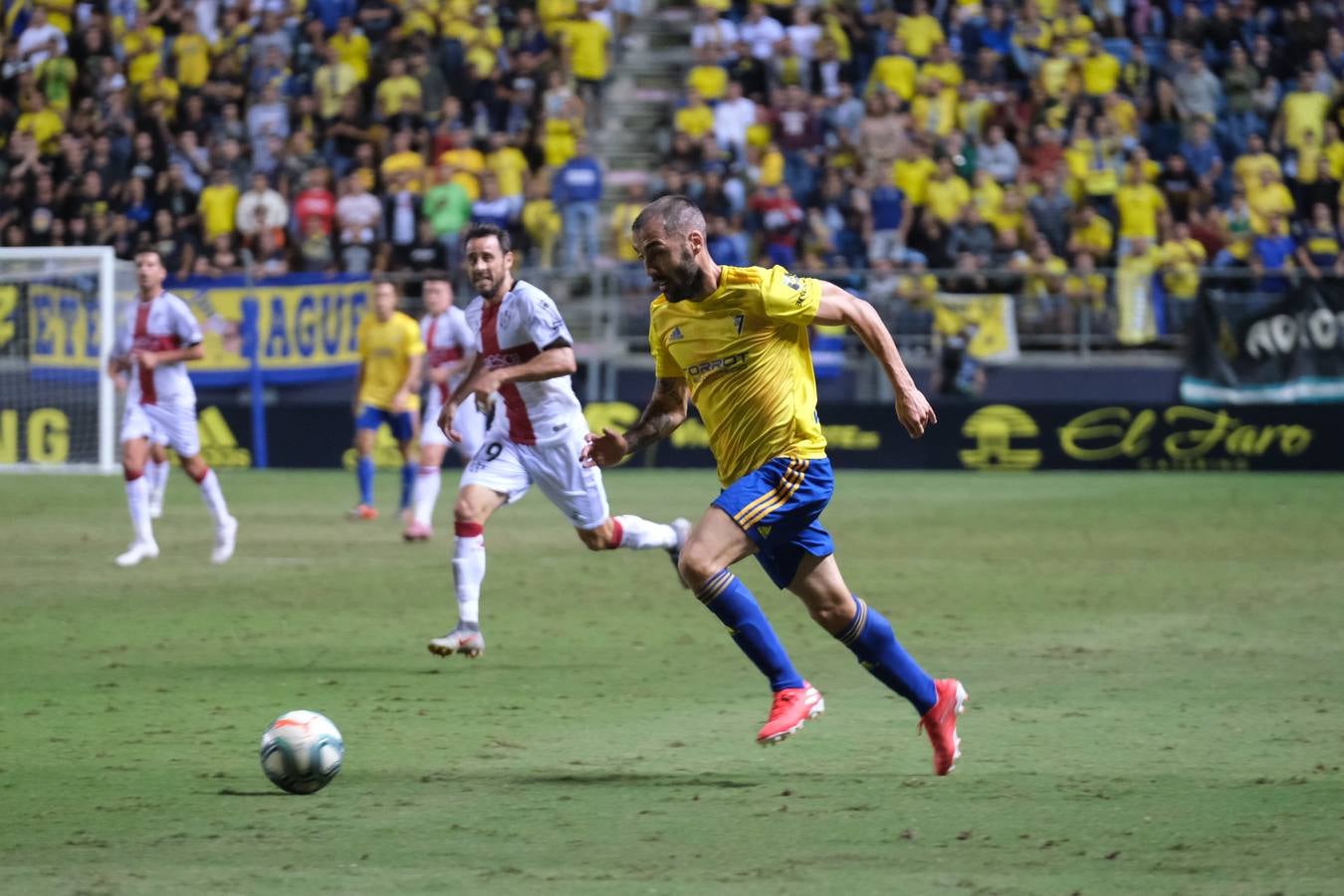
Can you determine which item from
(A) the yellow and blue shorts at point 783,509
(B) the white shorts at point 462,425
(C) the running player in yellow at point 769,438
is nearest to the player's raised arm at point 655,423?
(C) the running player in yellow at point 769,438

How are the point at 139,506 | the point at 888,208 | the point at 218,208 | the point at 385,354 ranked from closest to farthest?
the point at 139,506
the point at 385,354
the point at 888,208
the point at 218,208

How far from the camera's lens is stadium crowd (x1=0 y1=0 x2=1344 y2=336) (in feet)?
78.1

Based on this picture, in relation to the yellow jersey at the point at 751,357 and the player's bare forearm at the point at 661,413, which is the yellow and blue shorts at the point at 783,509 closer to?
the yellow jersey at the point at 751,357

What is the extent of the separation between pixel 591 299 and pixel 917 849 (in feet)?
61.6

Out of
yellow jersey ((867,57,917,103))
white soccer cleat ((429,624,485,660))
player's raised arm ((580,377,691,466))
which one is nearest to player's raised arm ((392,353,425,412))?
white soccer cleat ((429,624,485,660))

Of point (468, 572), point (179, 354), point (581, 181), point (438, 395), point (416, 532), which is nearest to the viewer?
point (468, 572)

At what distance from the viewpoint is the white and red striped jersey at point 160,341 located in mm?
14695

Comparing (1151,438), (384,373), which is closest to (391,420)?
(384,373)

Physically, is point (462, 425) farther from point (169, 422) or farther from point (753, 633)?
point (753, 633)

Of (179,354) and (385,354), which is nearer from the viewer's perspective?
(179,354)

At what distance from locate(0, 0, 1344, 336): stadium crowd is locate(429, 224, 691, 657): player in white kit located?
13.4m

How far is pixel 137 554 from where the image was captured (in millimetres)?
14633

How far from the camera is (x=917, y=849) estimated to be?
5.79m

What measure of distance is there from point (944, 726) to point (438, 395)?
33.6 ft
